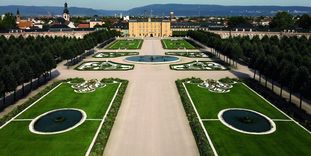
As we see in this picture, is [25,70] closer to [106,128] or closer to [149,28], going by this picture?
[106,128]

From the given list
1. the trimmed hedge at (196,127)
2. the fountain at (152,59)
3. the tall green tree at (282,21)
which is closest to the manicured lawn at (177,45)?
the fountain at (152,59)

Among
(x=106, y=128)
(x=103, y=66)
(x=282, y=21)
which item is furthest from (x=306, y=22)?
(x=106, y=128)

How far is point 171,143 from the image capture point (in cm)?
3534

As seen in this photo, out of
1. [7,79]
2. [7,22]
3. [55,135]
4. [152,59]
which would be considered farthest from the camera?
[7,22]

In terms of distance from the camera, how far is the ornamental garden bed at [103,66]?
7788 centimetres

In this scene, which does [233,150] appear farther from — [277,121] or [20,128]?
[20,128]

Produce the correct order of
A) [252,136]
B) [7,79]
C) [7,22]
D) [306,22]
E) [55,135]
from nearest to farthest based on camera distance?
1. [252,136]
2. [55,135]
3. [7,79]
4. [306,22]
5. [7,22]

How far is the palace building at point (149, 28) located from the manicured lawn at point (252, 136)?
475 feet

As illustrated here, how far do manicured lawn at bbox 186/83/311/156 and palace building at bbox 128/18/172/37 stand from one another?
145m

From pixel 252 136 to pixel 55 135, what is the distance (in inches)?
904

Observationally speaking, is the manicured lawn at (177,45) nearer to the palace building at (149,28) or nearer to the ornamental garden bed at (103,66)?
the ornamental garden bed at (103,66)


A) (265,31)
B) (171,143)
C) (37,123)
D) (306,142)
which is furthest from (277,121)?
(265,31)

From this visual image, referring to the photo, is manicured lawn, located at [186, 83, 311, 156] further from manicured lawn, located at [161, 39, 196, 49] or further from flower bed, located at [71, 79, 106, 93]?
manicured lawn, located at [161, 39, 196, 49]

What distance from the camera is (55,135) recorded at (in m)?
37.7
